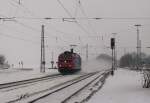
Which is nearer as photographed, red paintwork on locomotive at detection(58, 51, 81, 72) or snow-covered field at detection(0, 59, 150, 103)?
snow-covered field at detection(0, 59, 150, 103)

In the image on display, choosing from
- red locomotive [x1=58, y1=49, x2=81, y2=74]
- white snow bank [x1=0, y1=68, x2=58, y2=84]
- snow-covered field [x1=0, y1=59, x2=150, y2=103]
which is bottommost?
white snow bank [x1=0, y1=68, x2=58, y2=84]

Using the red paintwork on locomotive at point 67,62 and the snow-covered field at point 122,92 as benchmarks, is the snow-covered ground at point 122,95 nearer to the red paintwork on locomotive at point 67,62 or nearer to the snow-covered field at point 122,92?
the snow-covered field at point 122,92

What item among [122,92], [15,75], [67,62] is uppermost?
[67,62]

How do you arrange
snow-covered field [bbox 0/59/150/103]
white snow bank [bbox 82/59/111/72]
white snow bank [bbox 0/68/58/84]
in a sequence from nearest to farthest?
snow-covered field [bbox 0/59/150/103]
white snow bank [bbox 0/68/58/84]
white snow bank [bbox 82/59/111/72]

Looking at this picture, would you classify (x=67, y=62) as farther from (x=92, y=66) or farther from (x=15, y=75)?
(x=92, y=66)

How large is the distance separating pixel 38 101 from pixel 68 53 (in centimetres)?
3892

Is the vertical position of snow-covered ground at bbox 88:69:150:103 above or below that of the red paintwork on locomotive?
below

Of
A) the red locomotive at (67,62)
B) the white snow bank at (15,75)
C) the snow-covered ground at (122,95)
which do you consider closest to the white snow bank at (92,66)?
the white snow bank at (15,75)

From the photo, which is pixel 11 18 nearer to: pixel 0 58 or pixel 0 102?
pixel 0 102

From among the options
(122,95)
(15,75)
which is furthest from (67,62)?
(122,95)

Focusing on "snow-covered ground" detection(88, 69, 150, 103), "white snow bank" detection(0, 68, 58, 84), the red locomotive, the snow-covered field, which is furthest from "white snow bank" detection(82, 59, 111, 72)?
"snow-covered ground" detection(88, 69, 150, 103)

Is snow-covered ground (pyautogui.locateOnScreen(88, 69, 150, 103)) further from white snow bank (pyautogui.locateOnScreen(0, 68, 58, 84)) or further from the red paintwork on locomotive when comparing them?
the red paintwork on locomotive

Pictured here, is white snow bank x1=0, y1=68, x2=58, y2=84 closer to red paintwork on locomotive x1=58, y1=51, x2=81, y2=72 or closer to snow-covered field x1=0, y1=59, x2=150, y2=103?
snow-covered field x1=0, y1=59, x2=150, y2=103

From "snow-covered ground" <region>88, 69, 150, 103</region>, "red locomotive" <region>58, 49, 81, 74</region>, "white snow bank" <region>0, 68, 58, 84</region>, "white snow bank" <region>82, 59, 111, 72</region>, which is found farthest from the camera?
"white snow bank" <region>82, 59, 111, 72</region>
